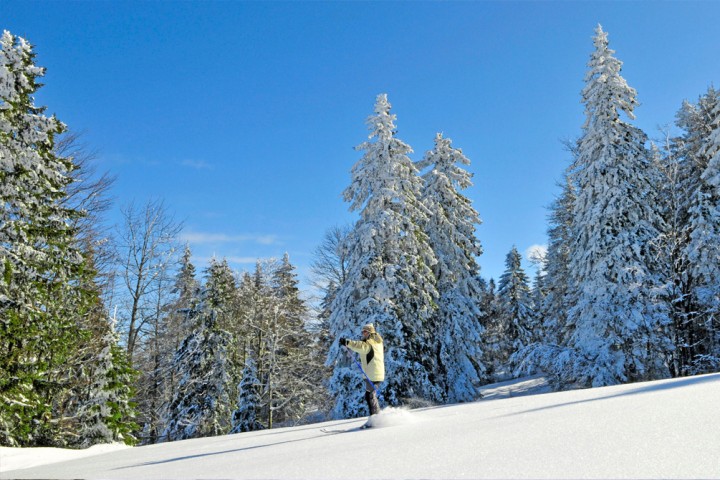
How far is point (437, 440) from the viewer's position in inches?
190

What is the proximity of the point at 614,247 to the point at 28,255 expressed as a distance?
20.5 meters

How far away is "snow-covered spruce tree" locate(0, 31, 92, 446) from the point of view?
1084 cm

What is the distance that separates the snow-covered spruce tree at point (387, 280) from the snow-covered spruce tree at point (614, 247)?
6.52 metres

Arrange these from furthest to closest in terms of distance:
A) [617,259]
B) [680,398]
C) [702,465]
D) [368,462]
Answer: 1. [617,259]
2. [680,398]
3. [368,462]
4. [702,465]

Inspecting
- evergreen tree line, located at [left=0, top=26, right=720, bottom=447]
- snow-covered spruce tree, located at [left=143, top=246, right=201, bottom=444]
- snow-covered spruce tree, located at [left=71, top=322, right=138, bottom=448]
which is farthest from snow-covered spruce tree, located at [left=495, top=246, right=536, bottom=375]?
snow-covered spruce tree, located at [left=71, top=322, right=138, bottom=448]

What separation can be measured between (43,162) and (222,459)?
1118 centimetres

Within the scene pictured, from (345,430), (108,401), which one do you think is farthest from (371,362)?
(108,401)

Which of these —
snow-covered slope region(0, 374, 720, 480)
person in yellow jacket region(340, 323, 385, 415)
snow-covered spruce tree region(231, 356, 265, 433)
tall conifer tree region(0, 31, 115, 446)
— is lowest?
snow-covered spruce tree region(231, 356, 265, 433)

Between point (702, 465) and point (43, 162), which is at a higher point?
point (43, 162)

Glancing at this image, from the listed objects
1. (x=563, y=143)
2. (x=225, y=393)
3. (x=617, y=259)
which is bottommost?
(x=225, y=393)

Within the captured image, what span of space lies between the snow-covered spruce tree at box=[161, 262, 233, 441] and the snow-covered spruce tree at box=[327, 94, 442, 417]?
37.2ft

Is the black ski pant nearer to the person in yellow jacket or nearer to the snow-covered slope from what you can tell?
the person in yellow jacket

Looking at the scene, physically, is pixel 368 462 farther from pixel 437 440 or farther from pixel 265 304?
pixel 265 304

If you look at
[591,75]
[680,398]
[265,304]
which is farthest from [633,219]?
[265,304]
